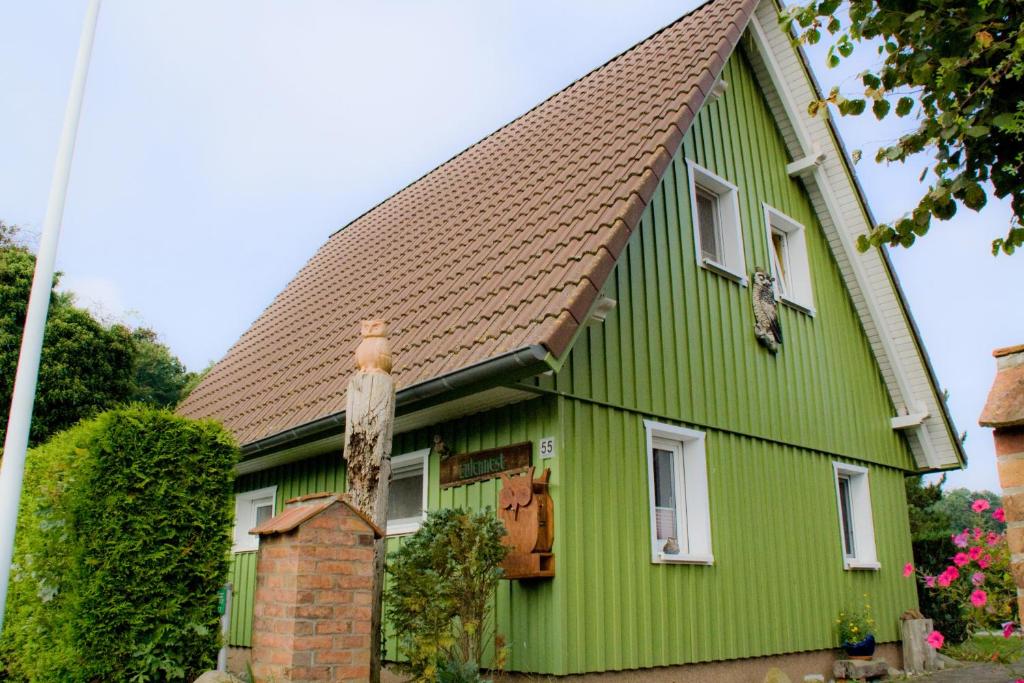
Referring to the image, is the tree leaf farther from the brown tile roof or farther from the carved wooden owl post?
the carved wooden owl post

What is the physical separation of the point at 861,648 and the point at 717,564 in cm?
275

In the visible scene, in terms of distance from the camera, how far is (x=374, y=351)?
698 centimetres

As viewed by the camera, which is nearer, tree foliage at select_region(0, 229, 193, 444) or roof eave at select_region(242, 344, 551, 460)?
roof eave at select_region(242, 344, 551, 460)

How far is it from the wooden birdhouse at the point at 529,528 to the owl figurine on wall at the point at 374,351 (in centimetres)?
152

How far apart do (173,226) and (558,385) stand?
2384 centimetres

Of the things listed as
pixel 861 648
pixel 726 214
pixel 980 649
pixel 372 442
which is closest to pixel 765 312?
pixel 726 214

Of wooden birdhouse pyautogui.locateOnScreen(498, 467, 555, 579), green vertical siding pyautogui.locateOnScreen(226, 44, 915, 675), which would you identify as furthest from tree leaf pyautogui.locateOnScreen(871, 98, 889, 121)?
wooden birdhouse pyautogui.locateOnScreen(498, 467, 555, 579)

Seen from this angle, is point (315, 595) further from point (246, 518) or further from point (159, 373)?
point (159, 373)

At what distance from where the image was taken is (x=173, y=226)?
28.0m

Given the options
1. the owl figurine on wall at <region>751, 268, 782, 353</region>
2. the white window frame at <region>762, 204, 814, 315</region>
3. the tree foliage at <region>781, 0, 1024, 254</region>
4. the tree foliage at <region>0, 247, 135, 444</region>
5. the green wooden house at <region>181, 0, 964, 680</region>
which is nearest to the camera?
the tree foliage at <region>781, 0, 1024, 254</region>

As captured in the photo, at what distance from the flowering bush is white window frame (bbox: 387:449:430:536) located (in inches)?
210

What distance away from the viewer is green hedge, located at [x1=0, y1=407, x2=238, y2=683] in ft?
19.7

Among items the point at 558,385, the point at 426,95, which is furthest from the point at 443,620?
the point at 426,95

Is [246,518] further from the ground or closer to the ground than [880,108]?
closer to the ground
